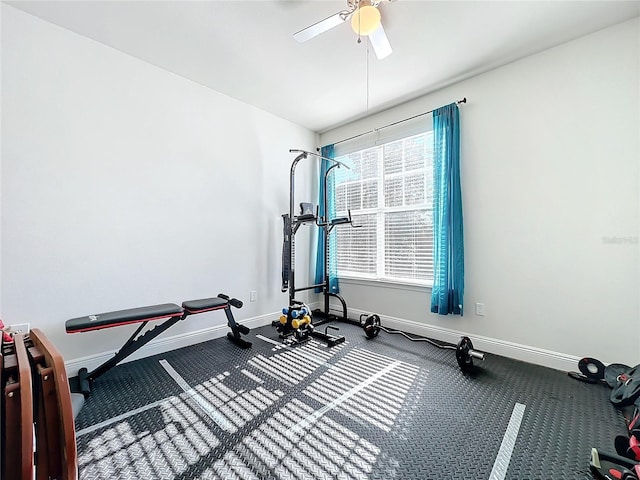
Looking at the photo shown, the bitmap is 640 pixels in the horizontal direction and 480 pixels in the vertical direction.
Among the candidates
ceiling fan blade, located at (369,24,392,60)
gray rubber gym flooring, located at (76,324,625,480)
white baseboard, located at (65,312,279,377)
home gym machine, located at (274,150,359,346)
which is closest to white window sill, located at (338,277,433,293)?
home gym machine, located at (274,150,359,346)

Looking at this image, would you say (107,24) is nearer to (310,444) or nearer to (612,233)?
(310,444)

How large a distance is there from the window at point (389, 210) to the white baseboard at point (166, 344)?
4.51ft

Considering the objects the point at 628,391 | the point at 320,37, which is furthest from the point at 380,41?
the point at 628,391

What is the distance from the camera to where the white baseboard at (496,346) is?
7.52 feet

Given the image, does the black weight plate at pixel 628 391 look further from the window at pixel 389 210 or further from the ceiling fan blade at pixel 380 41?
the ceiling fan blade at pixel 380 41

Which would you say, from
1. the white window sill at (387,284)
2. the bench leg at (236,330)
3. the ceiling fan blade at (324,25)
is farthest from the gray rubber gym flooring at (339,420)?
the ceiling fan blade at (324,25)

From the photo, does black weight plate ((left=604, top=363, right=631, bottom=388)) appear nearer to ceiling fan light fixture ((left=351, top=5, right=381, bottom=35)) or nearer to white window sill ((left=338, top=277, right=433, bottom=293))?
white window sill ((left=338, top=277, right=433, bottom=293))

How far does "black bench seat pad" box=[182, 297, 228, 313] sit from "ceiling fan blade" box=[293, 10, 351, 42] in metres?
2.23

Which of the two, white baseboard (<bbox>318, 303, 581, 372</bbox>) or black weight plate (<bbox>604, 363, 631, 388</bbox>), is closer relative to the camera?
black weight plate (<bbox>604, 363, 631, 388</bbox>)

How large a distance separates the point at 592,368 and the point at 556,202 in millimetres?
1311

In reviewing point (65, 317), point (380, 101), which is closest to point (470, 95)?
point (380, 101)

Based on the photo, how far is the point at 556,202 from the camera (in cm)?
232

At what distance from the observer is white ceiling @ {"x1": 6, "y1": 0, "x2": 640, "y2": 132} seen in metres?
1.94

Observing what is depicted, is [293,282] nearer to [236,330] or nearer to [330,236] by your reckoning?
[236,330]
